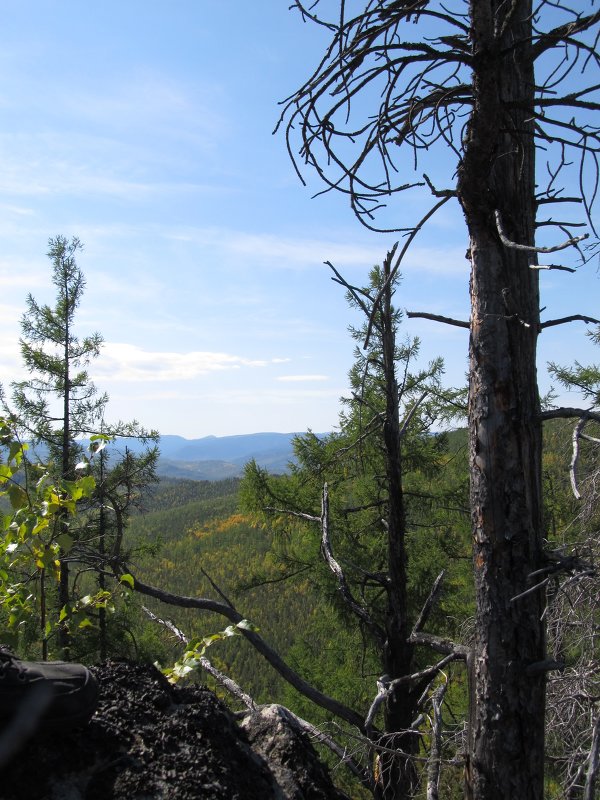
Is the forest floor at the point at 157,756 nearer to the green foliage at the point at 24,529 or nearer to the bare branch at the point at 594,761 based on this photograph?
the green foliage at the point at 24,529

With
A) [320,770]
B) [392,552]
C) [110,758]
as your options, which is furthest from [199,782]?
[392,552]

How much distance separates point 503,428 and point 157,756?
1.76m

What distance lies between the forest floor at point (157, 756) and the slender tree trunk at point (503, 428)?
2.79 feet

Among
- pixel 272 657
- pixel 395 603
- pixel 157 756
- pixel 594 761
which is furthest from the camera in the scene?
pixel 395 603

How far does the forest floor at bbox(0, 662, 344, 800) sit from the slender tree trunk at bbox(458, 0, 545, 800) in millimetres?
849

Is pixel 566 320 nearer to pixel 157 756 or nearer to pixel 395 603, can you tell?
pixel 157 756

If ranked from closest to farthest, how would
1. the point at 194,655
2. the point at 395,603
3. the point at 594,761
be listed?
the point at 594,761
the point at 194,655
the point at 395,603

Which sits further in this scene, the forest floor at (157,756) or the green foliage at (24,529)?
the green foliage at (24,529)

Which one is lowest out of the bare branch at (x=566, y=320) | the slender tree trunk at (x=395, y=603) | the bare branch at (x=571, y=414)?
the slender tree trunk at (x=395, y=603)

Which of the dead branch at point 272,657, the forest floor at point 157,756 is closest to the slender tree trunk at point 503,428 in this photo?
the forest floor at point 157,756

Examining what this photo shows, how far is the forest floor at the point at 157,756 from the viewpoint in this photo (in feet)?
4.67

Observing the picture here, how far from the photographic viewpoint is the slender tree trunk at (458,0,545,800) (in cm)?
222

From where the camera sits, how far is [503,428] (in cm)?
234

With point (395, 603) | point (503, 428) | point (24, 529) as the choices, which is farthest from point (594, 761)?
point (395, 603)
